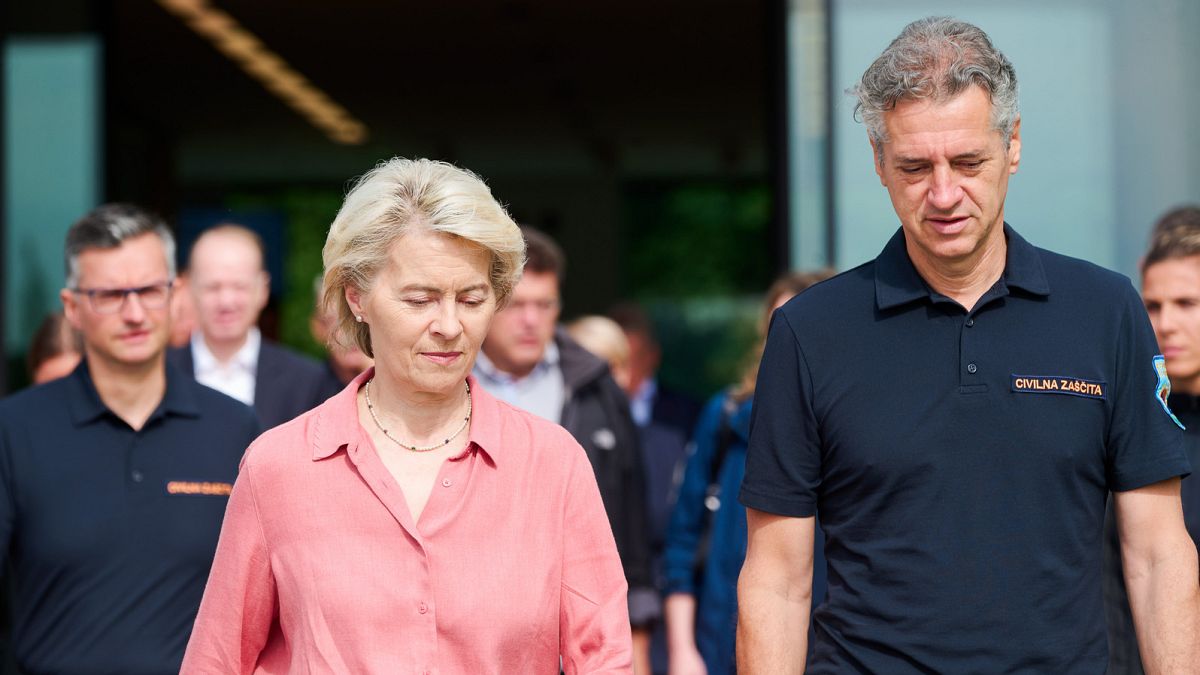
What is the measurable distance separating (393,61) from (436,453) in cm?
1073

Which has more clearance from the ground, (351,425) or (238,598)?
(351,425)

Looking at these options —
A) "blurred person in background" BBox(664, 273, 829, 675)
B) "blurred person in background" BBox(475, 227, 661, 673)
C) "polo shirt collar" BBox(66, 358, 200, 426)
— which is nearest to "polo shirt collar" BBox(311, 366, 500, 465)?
"polo shirt collar" BBox(66, 358, 200, 426)

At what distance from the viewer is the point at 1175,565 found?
9.84 ft

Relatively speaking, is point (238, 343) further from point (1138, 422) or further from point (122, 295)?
point (1138, 422)

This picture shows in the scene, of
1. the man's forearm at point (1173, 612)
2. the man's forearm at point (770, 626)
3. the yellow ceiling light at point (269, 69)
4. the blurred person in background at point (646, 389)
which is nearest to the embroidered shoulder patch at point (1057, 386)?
the man's forearm at point (1173, 612)

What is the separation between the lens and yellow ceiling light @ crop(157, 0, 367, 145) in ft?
38.0

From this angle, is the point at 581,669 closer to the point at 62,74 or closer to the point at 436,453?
the point at 436,453

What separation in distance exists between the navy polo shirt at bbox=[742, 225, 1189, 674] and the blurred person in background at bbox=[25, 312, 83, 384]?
3385mm

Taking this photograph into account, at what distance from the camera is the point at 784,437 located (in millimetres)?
3094

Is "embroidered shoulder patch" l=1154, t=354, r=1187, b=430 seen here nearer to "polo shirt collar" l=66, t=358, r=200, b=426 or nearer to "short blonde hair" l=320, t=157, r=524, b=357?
"short blonde hair" l=320, t=157, r=524, b=357

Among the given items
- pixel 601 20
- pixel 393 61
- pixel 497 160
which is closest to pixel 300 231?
pixel 497 160

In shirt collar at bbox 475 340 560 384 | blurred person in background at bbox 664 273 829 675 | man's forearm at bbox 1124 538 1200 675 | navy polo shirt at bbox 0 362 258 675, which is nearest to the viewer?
man's forearm at bbox 1124 538 1200 675

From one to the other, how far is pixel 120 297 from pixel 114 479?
1.67 ft

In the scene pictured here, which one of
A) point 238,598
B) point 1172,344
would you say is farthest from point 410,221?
point 1172,344
